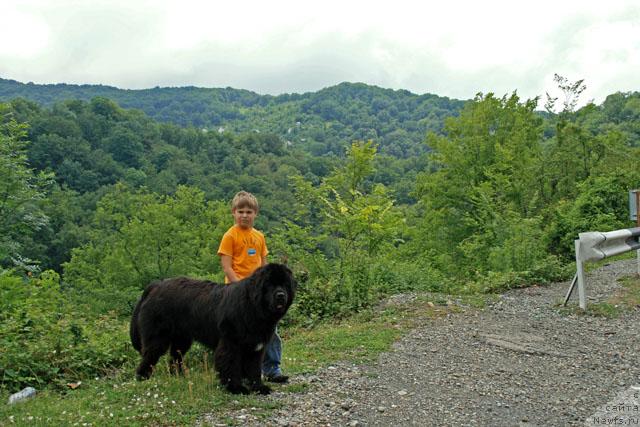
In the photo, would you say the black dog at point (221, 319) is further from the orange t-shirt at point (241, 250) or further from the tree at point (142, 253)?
the tree at point (142, 253)

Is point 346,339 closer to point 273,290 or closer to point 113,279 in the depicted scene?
point 273,290

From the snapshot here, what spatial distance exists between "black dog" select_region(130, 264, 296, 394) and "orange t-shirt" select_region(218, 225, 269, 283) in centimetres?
34

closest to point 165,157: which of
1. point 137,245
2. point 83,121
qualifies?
point 83,121

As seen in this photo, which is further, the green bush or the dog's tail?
the green bush

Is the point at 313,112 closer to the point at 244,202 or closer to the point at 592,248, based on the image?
the point at 592,248

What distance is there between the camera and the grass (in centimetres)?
474

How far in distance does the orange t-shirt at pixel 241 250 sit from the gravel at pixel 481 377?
1337mm

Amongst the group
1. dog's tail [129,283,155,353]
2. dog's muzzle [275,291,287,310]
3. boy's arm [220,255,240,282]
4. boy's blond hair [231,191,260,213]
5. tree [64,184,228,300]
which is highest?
boy's blond hair [231,191,260,213]

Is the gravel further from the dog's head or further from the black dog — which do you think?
the dog's head

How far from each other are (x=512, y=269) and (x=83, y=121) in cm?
9720

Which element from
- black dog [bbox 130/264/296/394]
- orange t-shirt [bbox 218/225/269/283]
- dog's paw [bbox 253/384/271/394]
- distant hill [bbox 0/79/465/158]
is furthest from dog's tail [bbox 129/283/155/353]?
distant hill [bbox 0/79/465/158]

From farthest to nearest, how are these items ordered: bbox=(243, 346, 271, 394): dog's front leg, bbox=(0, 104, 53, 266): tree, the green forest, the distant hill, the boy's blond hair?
the distant hill, bbox=(0, 104, 53, 266): tree, the green forest, the boy's blond hair, bbox=(243, 346, 271, 394): dog's front leg

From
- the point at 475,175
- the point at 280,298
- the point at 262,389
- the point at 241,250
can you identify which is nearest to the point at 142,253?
the point at 475,175

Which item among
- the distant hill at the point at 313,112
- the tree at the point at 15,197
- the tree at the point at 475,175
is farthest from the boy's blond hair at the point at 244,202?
the distant hill at the point at 313,112
